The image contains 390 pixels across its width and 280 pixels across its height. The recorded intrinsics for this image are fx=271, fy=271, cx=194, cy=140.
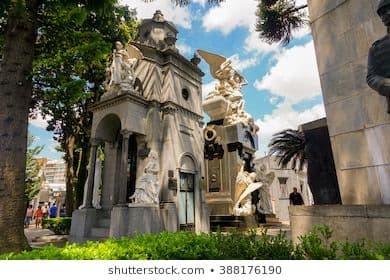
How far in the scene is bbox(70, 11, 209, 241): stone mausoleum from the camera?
1059 cm

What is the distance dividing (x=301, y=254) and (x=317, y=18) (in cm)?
350

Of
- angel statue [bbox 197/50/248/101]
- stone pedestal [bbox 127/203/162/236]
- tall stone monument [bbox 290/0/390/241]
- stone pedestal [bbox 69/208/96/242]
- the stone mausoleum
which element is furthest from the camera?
angel statue [bbox 197/50/248/101]

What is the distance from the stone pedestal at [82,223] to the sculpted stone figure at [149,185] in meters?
2.67

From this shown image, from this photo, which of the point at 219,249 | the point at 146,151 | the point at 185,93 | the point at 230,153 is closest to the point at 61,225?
the point at 146,151

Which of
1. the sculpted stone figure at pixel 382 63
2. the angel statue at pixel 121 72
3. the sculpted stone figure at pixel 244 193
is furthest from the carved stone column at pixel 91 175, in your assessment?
the sculpted stone figure at pixel 382 63

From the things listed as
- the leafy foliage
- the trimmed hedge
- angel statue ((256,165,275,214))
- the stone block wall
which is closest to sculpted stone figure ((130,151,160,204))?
angel statue ((256,165,275,214))

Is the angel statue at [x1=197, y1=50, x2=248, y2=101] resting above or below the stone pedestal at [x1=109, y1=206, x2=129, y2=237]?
above

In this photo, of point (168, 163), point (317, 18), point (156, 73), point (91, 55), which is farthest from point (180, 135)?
point (317, 18)

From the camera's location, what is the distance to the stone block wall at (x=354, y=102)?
3.27 meters

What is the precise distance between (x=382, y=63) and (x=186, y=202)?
34.1 ft

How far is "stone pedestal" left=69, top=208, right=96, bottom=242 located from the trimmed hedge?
29.1ft

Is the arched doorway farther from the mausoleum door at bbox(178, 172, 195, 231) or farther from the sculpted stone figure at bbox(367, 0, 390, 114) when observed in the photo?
the sculpted stone figure at bbox(367, 0, 390, 114)

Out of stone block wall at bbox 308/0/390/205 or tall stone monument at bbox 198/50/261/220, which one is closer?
stone block wall at bbox 308/0/390/205
